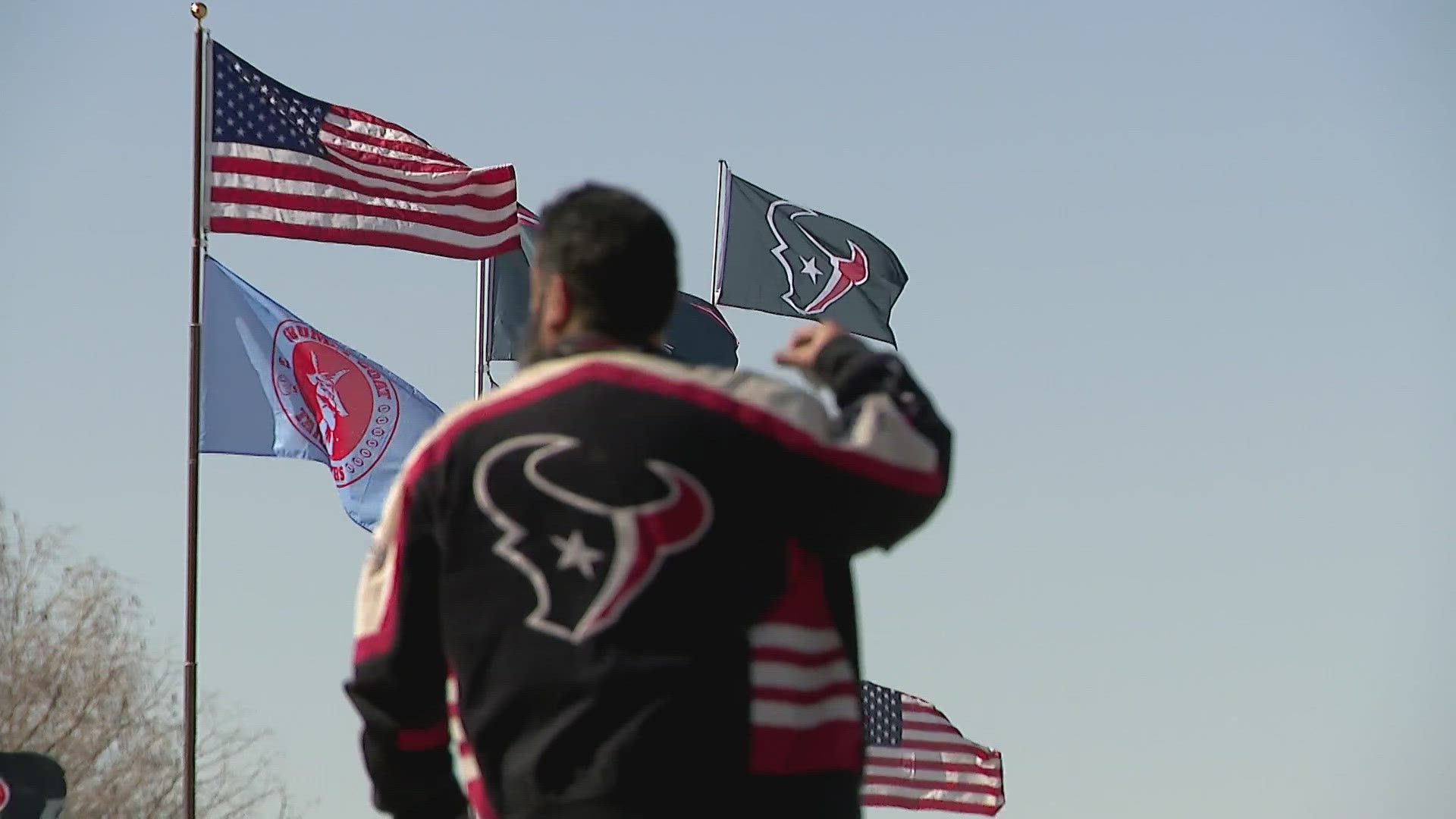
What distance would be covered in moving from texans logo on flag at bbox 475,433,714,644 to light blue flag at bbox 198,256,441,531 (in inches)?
A: 533

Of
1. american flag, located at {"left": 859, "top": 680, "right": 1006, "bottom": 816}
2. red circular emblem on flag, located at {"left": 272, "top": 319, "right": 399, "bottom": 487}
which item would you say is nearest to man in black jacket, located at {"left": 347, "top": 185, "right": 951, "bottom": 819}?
red circular emblem on flag, located at {"left": 272, "top": 319, "right": 399, "bottom": 487}

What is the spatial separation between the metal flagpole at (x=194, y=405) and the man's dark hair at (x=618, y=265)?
11963 mm

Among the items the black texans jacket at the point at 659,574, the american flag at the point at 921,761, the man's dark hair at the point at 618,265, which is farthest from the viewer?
the american flag at the point at 921,761

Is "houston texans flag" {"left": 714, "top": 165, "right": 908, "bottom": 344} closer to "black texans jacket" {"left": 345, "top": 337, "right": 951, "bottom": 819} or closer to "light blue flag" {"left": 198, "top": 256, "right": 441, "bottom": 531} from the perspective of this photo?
"light blue flag" {"left": 198, "top": 256, "right": 441, "bottom": 531}

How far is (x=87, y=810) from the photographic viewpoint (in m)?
33.9

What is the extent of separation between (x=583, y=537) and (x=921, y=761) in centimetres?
2474

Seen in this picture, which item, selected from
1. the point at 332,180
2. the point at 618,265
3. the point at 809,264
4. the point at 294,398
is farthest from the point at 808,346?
the point at 809,264

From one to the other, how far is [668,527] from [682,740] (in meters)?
0.30

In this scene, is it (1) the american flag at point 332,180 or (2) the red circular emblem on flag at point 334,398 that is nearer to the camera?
(1) the american flag at point 332,180

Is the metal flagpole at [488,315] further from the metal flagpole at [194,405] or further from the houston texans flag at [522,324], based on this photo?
the metal flagpole at [194,405]

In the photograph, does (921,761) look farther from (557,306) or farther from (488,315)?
(557,306)

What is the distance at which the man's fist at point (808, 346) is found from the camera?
4117 millimetres

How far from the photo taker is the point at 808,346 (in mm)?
4145

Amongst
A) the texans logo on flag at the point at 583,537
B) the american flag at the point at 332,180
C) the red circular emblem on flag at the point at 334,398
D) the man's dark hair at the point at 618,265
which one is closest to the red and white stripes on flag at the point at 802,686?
the texans logo on flag at the point at 583,537
